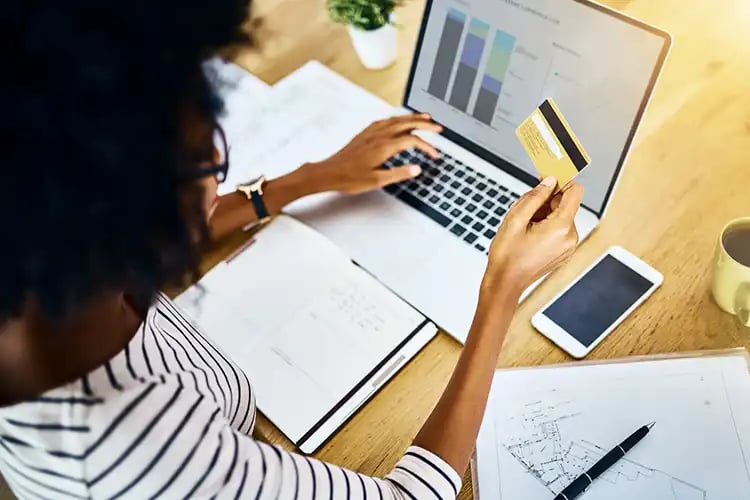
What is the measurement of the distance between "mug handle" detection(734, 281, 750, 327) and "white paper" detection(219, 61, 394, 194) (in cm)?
56

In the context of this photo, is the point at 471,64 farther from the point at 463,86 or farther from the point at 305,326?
the point at 305,326

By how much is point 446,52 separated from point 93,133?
2.29 ft

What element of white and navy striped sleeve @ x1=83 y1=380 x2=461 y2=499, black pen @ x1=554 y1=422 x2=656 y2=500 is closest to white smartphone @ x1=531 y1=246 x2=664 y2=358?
black pen @ x1=554 y1=422 x2=656 y2=500

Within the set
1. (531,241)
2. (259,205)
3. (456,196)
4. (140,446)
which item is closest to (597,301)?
(531,241)

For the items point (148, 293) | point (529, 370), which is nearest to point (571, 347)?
point (529, 370)

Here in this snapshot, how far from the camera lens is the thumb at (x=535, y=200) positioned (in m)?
0.81

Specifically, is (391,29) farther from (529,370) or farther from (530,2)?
(529,370)

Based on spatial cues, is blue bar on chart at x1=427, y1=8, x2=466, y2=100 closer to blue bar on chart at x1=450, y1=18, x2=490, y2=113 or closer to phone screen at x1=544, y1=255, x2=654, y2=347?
blue bar on chart at x1=450, y1=18, x2=490, y2=113

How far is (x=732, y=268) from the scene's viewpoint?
2.58ft

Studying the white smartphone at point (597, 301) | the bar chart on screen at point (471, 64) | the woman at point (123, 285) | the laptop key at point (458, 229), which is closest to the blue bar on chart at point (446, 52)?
Answer: the bar chart on screen at point (471, 64)

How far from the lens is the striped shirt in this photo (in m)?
0.51

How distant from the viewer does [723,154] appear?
3.33ft

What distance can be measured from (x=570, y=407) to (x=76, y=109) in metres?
0.56

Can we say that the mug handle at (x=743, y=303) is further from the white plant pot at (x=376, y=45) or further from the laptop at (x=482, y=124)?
the white plant pot at (x=376, y=45)
